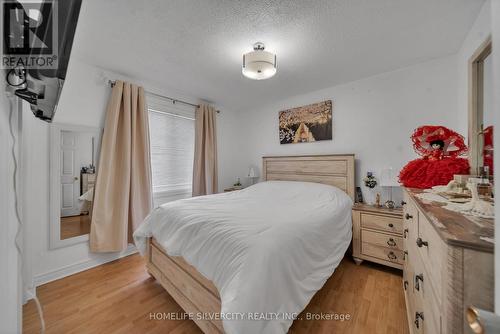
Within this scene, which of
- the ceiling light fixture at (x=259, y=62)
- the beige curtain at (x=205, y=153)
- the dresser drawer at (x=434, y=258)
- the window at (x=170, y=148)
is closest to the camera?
the dresser drawer at (x=434, y=258)

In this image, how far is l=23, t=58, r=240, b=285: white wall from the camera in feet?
6.14

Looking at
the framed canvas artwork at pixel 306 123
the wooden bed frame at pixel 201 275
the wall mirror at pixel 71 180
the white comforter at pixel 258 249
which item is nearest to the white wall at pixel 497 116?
the white comforter at pixel 258 249

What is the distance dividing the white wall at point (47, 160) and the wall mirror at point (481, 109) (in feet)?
11.3

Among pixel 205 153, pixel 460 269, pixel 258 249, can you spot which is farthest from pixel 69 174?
pixel 460 269

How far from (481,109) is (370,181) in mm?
1160

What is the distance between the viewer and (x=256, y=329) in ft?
2.99

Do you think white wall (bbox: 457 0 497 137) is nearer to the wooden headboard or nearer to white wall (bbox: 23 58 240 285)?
the wooden headboard

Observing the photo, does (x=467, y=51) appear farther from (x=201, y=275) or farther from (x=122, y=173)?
(x=122, y=173)

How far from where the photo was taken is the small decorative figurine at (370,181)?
7.80 feet

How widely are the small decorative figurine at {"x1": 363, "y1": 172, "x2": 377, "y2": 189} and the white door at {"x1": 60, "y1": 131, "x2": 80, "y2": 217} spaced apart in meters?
3.41

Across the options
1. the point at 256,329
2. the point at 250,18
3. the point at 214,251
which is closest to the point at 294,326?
the point at 256,329

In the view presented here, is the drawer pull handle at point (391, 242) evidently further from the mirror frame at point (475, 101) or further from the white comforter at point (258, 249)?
the mirror frame at point (475, 101)

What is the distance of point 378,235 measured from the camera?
6.95ft

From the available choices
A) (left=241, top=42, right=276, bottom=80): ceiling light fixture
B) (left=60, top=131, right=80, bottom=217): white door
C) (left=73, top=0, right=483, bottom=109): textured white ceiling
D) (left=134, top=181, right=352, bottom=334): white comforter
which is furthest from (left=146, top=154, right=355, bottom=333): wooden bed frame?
(left=241, top=42, right=276, bottom=80): ceiling light fixture
